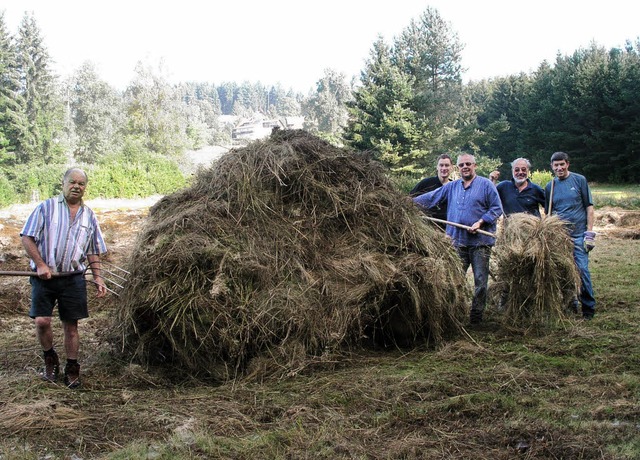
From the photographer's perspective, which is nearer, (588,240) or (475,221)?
(475,221)

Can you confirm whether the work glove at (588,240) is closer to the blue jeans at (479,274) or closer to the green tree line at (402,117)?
the blue jeans at (479,274)

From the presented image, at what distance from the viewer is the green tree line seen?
112 ft

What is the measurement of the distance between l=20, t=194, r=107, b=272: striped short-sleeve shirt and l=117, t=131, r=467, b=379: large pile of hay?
503mm

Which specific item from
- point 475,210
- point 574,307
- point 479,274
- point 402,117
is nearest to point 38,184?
point 402,117

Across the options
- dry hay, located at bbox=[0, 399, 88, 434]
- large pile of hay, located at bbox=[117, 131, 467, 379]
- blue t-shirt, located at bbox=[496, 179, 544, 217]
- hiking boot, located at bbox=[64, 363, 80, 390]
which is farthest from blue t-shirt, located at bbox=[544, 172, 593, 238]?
dry hay, located at bbox=[0, 399, 88, 434]

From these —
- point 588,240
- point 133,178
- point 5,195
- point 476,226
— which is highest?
point 133,178

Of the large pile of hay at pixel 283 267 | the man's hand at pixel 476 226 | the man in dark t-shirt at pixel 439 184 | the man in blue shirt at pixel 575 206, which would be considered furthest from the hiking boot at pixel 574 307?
the man in dark t-shirt at pixel 439 184

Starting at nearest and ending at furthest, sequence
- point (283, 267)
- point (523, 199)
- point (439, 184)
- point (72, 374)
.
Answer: point (72, 374), point (283, 267), point (523, 199), point (439, 184)

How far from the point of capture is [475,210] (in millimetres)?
6492

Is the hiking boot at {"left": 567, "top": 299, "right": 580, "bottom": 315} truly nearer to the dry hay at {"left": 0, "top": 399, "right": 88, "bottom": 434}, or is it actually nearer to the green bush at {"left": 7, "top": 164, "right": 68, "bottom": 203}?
the dry hay at {"left": 0, "top": 399, "right": 88, "bottom": 434}

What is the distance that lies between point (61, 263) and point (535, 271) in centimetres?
439

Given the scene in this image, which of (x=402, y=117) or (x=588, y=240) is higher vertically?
(x=402, y=117)

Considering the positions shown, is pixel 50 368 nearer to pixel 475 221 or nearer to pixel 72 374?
pixel 72 374

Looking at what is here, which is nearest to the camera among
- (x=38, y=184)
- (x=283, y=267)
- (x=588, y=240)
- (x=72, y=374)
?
(x=72, y=374)
